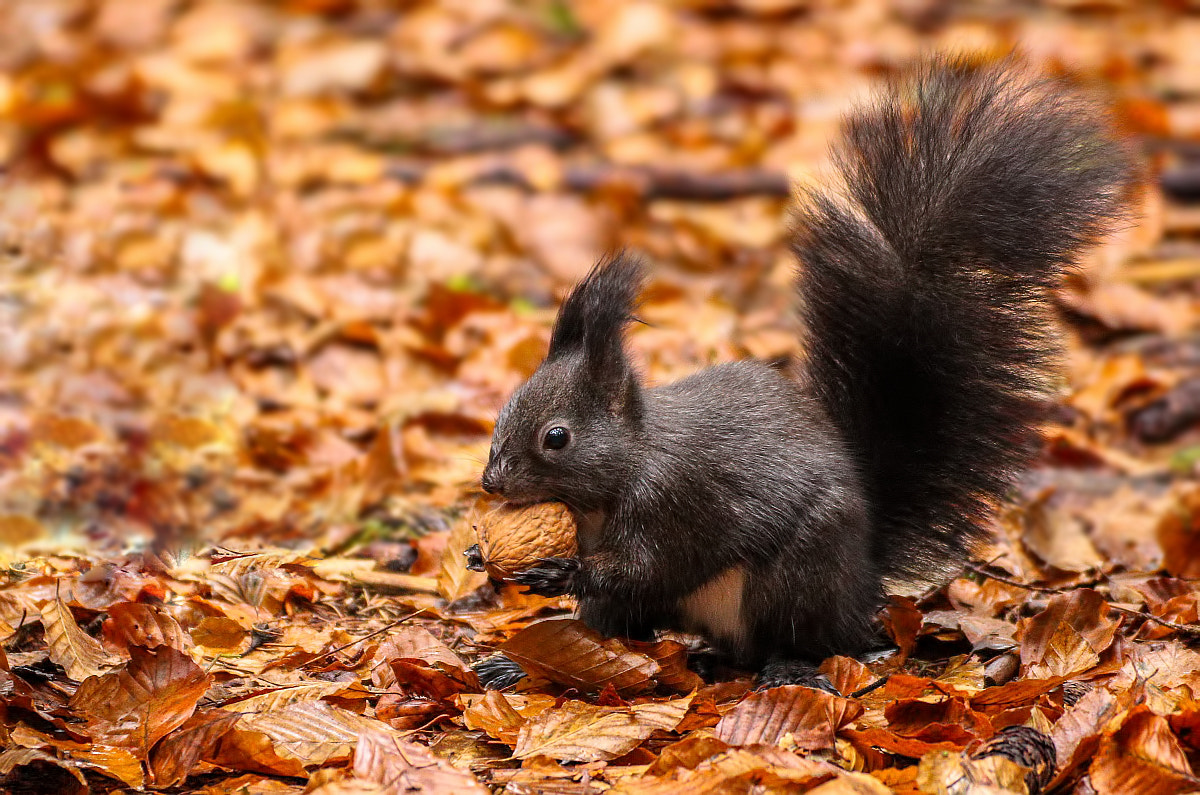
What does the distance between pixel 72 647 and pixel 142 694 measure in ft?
0.85

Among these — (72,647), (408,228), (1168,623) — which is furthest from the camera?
(408,228)

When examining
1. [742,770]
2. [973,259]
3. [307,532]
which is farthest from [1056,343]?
[307,532]

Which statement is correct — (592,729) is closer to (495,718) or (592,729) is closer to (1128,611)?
(495,718)

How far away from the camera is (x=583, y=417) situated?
8.28ft

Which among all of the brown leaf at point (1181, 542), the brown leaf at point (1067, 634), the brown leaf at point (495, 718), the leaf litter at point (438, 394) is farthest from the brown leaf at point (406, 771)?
the brown leaf at point (1181, 542)

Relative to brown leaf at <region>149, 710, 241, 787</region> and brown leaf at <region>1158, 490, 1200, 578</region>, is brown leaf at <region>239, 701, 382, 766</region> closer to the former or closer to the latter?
brown leaf at <region>149, 710, 241, 787</region>

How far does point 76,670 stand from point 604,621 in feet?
3.21

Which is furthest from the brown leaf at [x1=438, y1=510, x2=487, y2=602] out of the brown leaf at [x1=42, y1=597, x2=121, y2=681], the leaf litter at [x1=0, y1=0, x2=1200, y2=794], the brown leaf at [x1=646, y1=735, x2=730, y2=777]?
the brown leaf at [x1=646, y1=735, x2=730, y2=777]

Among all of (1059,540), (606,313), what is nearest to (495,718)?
(606,313)

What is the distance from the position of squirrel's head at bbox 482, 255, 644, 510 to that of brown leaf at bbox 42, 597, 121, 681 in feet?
2.46

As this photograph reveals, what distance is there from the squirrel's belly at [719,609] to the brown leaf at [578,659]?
209 mm

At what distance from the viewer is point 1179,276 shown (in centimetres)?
496

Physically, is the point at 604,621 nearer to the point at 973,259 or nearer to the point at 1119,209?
the point at 973,259

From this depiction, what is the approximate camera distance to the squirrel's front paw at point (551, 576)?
238cm
